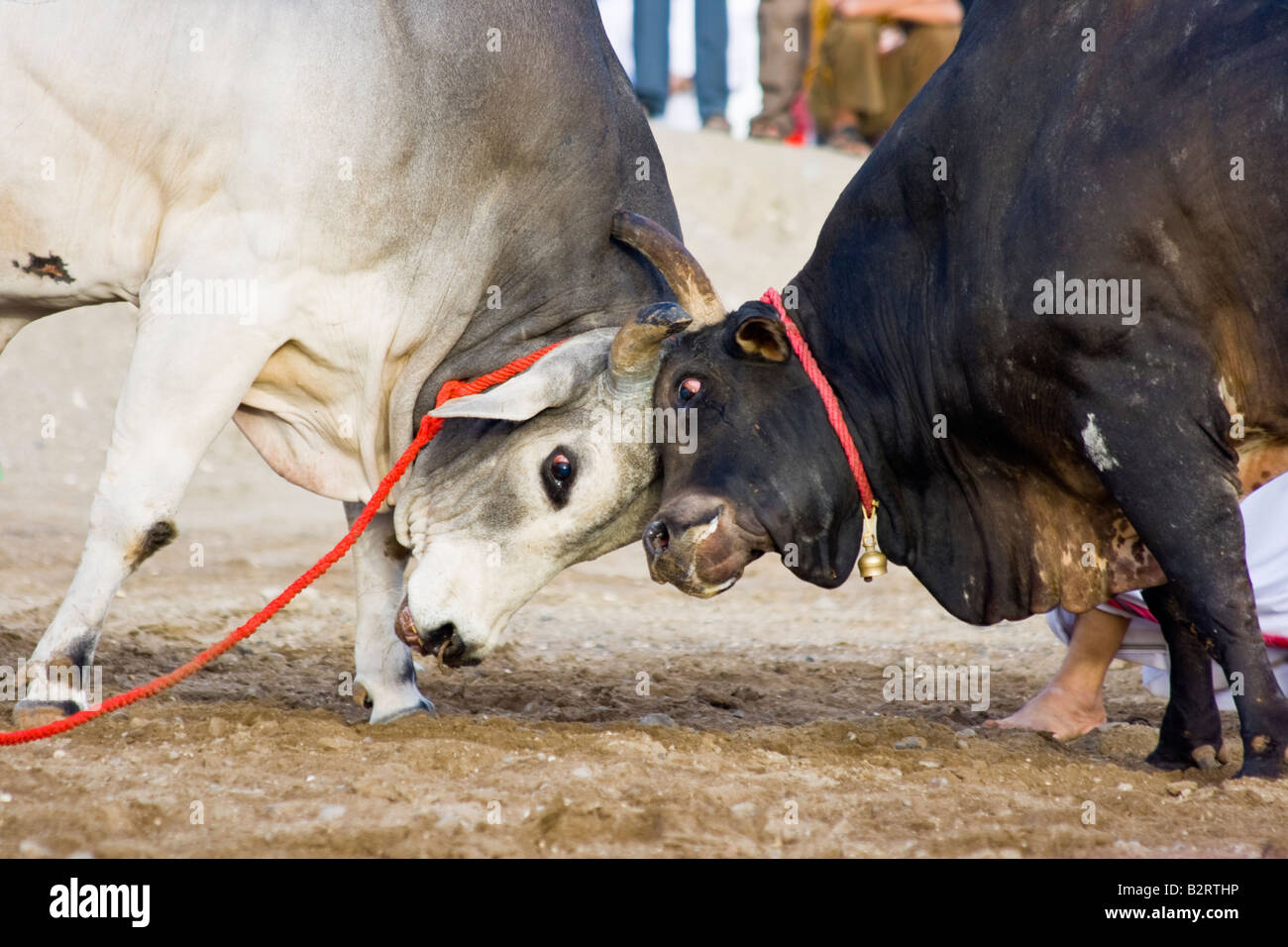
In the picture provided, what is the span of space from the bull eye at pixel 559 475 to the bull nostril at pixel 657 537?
0.36 metres

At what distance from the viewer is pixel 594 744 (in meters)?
3.85

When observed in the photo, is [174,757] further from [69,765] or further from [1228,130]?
[1228,130]

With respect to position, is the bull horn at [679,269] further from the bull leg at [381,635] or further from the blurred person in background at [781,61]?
the blurred person in background at [781,61]

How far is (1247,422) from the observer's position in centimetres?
353

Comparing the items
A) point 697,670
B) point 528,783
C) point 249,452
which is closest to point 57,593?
point 697,670

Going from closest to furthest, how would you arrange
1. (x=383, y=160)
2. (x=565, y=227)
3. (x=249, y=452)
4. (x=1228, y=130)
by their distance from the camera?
1. (x=1228, y=130)
2. (x=383, y=160)
3. (x=565, y=227)
4. (x=249, y=452)

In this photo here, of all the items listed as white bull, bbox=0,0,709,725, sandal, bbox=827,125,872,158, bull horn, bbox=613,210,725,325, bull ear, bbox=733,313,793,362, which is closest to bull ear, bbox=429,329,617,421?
white bull, bbox=0,0,709,725

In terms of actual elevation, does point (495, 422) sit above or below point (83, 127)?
below

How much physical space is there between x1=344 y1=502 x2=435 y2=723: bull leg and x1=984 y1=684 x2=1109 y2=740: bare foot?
1.75 metres

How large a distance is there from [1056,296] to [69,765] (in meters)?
2.48

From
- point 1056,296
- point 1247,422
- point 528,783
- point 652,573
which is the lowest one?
point 528,783

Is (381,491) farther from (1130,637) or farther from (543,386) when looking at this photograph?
(1130,637)

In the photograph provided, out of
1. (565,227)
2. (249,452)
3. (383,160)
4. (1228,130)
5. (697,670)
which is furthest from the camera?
(249,452)

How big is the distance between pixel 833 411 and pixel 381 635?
1.60m
